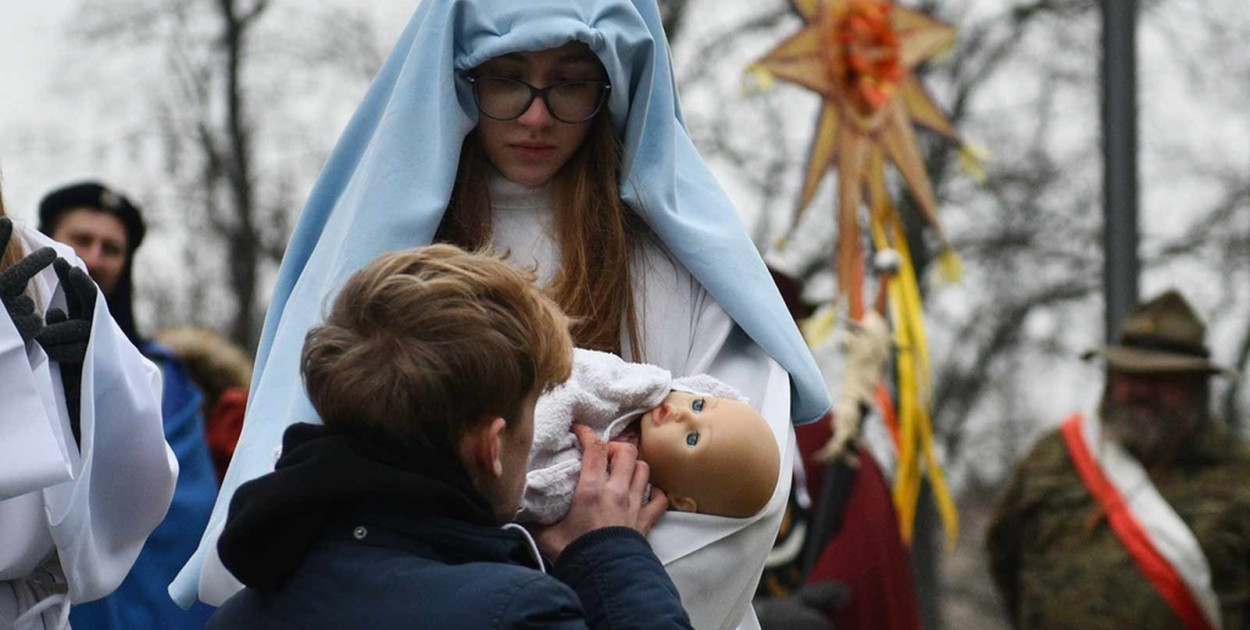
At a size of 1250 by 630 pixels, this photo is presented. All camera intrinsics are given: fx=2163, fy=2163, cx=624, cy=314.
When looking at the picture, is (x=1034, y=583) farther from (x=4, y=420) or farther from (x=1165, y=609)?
(x=4, y=420)

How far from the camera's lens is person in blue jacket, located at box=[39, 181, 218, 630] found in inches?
186

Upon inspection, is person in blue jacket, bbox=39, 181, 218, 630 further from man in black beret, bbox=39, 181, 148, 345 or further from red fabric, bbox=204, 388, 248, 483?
red fabric, bbox=204, 388, 248, 483

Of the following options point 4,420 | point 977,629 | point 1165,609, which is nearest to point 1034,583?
point 1165,609

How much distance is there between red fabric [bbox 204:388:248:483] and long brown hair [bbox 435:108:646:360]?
320 cm

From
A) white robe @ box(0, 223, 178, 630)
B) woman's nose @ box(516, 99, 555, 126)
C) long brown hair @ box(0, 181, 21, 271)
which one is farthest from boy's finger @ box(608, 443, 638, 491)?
long brown hair @ box(0, 181, 21, 271)

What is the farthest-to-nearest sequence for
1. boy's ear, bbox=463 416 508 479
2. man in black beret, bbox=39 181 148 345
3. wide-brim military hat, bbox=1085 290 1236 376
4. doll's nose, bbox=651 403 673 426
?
wide-brim military hat, bbox=1085 290 1236 376
man in black beret, bbox=39 181 148 345
doll's nose, bbox=651 403 673 426
boy's ear, bbox=463 416 508 479

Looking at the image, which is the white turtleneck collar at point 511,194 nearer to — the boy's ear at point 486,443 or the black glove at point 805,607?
the boy's ear at point 486,443

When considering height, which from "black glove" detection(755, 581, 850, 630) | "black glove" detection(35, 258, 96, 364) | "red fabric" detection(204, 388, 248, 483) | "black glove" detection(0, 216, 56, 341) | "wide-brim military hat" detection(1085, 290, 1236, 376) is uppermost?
"black glove" detection(0, 216, 56, 341)

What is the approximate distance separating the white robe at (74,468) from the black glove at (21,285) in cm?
4

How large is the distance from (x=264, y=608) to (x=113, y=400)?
949 millimetres

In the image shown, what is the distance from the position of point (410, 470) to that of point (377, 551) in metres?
0.10

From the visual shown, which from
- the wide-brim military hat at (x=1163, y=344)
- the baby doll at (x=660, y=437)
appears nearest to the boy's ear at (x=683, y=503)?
the baby doll at (x=660, y=437)

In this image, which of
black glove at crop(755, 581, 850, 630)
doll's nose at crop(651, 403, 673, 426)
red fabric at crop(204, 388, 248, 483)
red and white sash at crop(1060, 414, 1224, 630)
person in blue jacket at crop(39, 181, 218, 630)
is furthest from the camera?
red and white sash at crop(1060, 414, 1224, 630)

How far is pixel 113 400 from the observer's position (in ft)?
11.4
